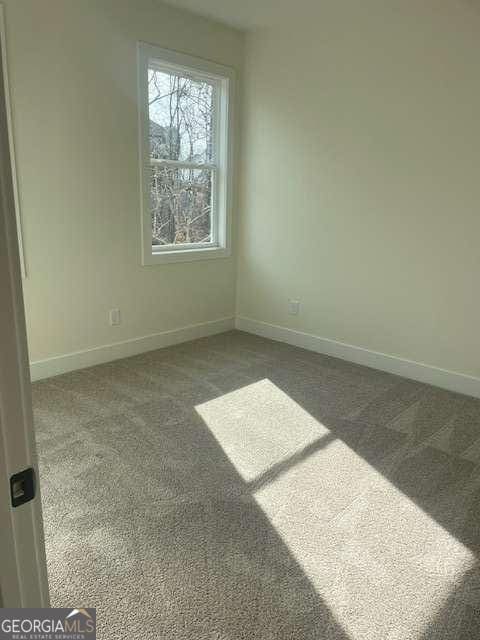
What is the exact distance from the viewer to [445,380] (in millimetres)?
3475

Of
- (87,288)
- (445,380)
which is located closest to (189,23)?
(87,288)

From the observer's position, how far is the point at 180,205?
413cm

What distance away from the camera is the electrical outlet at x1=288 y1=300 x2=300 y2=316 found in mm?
4293

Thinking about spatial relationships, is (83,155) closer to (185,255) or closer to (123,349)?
(185,255)

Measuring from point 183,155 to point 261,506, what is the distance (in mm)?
2991

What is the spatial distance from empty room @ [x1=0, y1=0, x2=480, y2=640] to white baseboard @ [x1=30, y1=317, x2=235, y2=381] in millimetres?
21

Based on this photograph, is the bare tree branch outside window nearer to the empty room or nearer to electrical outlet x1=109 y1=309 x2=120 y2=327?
the empty room

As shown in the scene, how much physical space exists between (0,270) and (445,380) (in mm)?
3425

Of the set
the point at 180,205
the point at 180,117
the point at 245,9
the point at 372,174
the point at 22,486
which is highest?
the point at 245,9

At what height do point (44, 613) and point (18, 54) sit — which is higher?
point (18, 54)

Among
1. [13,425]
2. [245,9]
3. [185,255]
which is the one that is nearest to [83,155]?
[185,255]

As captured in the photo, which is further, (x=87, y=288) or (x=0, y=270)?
(x=87, y=288)

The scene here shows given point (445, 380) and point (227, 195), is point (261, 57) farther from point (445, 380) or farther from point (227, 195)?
point (445, 380)

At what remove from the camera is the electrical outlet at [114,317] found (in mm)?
3777
